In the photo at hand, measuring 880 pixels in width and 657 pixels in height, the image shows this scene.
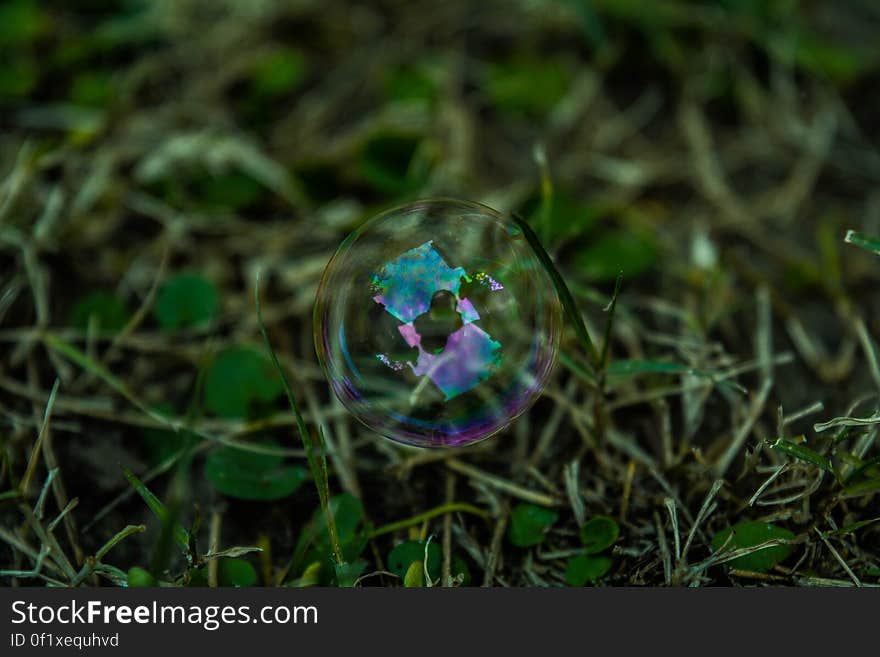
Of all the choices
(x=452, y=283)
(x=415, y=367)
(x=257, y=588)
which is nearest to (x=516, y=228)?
(x=452, y=283)

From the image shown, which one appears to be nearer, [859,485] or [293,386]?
[859,485]

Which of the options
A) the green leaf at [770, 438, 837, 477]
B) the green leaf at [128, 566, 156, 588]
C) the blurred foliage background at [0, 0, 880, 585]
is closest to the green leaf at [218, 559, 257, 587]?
the blurred foliage background at [0, 0, 880, 585]

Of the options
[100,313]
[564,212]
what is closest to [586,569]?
[564,212]

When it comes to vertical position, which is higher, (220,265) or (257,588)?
(220,265)

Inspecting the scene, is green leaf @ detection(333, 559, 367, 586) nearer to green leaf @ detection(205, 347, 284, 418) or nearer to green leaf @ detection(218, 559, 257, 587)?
green leaf @ detection(218, 559, 257, 587)

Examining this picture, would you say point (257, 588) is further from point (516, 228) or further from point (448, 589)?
point (516, 228)

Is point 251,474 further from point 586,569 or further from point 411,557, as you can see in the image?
point 586,569
